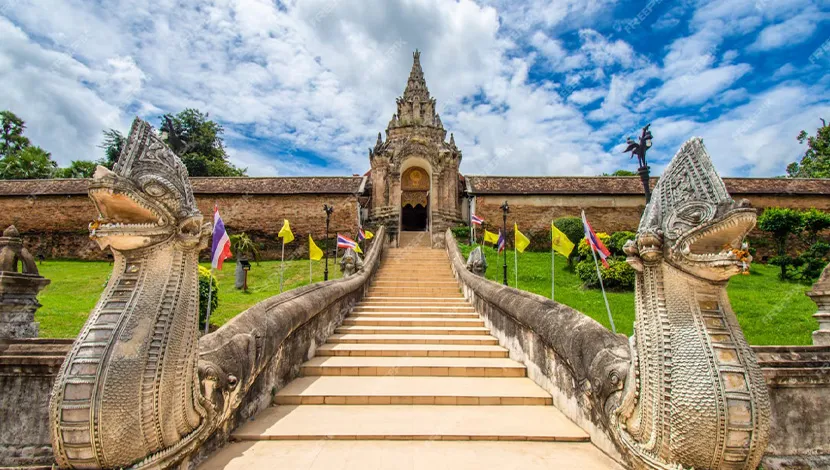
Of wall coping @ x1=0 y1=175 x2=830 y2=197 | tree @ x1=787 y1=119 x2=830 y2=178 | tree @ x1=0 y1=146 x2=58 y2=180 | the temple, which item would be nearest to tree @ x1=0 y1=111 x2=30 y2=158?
tree @ x1=0 y1=146 x2=58 y2=180

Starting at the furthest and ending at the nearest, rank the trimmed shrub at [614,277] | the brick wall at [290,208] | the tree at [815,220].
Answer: the brick wall at [290,208], the tree at [815,220], the trimmed shrub at [614,277]

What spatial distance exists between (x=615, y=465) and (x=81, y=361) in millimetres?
3446

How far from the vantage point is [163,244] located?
8.36 feet

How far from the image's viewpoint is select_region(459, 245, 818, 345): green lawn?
829 centimetres

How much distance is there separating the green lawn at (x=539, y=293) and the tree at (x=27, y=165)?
1573cm

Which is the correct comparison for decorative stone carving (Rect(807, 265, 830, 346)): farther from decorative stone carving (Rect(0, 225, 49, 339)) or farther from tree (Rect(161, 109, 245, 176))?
tree (Rect(161, 109, 245, 176))

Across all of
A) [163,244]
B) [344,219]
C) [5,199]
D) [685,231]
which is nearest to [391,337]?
[163,244]

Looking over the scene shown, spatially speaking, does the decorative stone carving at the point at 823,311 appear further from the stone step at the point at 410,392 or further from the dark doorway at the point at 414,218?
the dark doorway at the point at 414,218

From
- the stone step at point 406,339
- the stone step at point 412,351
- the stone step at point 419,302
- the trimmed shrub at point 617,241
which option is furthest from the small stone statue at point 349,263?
the trimmed shrub at point 617,241

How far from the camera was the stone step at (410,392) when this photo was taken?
169 inches

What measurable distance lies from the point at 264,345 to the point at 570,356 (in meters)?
2.74

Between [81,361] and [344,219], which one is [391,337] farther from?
[344,219]

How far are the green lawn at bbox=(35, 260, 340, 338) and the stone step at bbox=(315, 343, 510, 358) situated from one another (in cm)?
491

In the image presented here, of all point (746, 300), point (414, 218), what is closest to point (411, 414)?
point (746, 300)
